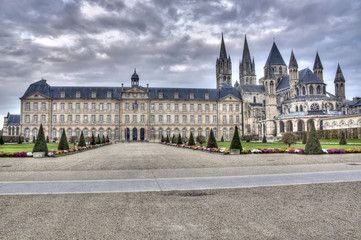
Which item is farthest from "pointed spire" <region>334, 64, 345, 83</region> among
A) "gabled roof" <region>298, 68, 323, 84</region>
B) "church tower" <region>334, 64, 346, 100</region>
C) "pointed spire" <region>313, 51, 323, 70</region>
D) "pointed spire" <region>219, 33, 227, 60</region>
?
"pointed spire" <region>219, 33, 227, 60</region>

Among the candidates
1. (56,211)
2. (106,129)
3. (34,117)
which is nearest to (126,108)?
(106,129)

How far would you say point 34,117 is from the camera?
204 feet

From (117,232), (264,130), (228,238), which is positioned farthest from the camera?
(264,130)

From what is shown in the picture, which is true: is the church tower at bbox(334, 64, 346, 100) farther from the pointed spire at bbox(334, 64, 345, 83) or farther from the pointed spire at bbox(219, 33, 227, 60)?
the pointed spire at bbox(219, 33, 227, 60)

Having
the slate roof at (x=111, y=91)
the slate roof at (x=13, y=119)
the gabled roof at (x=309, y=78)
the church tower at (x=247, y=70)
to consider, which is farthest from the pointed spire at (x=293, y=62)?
the slate roof at (x=13, y=119)

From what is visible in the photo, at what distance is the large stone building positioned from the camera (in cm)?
6219

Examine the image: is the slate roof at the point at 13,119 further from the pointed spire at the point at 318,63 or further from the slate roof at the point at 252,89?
the pointed spire at the point at 318,63

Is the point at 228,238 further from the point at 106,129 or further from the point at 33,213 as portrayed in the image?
the point at 106,129

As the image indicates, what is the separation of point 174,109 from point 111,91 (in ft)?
49.2

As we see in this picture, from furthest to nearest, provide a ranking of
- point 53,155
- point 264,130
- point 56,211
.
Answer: point 264,130, point 53,155, point 56,211

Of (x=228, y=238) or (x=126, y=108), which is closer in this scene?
(x=228, y=238)

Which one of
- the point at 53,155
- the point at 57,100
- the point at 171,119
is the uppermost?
the point at 57,100

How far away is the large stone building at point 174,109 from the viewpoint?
62.2 meters

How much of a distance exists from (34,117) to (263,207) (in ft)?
215
